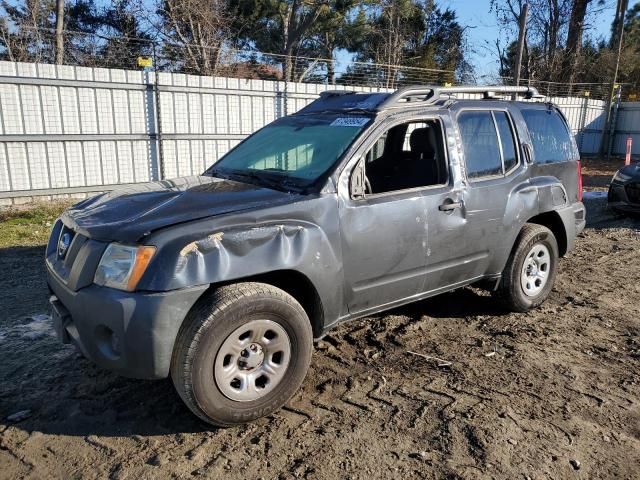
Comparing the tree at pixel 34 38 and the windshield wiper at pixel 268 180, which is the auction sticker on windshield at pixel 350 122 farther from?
the tree at pixel 34 38

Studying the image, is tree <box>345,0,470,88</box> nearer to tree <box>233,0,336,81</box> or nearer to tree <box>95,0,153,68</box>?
tree <box>233,0,336,81</box>

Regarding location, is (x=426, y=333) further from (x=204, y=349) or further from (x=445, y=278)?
(x=204, y=349)

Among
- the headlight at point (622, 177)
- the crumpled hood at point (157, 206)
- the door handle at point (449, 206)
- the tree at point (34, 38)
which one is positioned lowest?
the headlight at point (622, 177)

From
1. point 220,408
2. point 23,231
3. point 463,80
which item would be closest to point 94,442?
point 220,408

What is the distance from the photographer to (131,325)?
2668 mm

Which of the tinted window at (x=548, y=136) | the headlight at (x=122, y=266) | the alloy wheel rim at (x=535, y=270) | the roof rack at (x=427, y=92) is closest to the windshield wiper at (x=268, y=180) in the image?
the roof rack at (x=427, y=92)

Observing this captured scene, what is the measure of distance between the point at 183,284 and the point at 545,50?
30898 millimetres

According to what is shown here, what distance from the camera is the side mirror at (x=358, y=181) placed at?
3.41 m

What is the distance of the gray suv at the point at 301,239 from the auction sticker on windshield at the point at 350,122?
0.01 metres

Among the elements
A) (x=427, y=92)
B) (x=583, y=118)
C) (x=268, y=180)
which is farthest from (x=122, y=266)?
(x=583, y=118)

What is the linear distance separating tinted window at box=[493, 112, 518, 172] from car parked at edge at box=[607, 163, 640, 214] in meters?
5.22

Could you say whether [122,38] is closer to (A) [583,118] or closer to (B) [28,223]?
(B) [28,223]

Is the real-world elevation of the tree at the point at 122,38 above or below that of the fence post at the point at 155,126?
above

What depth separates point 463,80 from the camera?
26.8m
